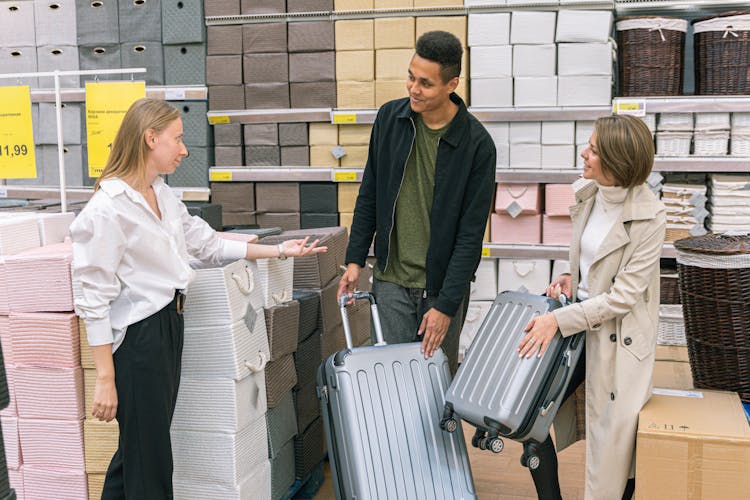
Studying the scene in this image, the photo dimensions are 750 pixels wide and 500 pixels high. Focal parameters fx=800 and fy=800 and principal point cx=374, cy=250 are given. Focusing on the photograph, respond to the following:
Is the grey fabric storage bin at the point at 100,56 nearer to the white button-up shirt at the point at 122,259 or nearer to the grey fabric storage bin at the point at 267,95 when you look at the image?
the grey fabric storage bin at the point at 267,95

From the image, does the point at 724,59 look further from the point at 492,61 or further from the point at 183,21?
→ the point at 183,21

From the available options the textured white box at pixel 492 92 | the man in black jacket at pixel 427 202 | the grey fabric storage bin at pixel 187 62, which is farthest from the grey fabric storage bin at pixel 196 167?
the man in black jacket at pixel 427 202

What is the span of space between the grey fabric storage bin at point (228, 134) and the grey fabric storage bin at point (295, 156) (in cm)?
29

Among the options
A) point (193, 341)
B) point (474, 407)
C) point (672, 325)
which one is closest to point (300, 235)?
point (193, 341)

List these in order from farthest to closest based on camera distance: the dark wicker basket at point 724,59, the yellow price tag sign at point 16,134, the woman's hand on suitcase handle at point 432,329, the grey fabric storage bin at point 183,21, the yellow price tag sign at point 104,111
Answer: the grey fabric storage bin at point 183,21
the dark wicker basket at point 724,59
the yellow price tag sign at point 16,134
the yellow price tag sign at point 104,111
the woman's hand on suitcase handle at point 432,329

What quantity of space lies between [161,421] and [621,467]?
1.34 m

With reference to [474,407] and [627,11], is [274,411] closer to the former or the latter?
[474,407]

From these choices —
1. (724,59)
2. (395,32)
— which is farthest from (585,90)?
(395,32)

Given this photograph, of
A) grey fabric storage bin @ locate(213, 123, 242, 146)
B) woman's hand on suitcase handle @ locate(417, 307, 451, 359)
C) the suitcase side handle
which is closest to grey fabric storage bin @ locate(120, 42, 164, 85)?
grey fabric storage bin @ locate(213, 123, 242, 146)

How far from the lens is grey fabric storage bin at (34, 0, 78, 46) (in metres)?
5.00

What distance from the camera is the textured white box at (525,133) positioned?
4473 mm

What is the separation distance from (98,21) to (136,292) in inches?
134

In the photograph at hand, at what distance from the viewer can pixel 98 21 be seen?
4926 mm

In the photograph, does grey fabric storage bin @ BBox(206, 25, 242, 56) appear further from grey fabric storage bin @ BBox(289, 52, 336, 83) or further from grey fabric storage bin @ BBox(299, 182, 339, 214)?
grey fabric storage bin @ BBox(299, 182, 339, 214)
